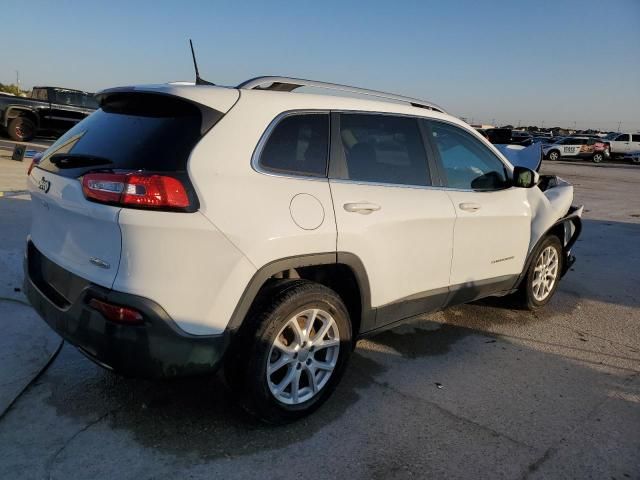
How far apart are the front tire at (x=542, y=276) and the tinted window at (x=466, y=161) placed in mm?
925

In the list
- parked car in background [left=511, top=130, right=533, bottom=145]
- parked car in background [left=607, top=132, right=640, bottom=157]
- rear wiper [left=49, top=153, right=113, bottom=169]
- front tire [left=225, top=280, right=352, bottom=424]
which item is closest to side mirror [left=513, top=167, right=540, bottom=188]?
front tire [left=225, top=280, right=352, bottom=424]

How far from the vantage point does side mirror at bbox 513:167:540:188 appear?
167 inches

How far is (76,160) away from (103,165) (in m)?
0.28

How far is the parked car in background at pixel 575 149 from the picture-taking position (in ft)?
110

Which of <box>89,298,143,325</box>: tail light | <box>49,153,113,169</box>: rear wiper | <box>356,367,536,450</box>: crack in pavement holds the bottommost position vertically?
<box>356,367,536,450</box>: crack in pavement

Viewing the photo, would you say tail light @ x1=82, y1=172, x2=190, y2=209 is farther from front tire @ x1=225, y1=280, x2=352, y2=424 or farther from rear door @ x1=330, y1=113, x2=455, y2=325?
A: rear door @ x1=330, y1=113, x2=455, y2=325

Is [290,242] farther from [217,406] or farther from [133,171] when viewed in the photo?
[217,406]

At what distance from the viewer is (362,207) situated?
299cm

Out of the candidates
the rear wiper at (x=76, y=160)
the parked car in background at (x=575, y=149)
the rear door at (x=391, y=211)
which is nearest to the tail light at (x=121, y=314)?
the rear wiper at (x=76, y=160)

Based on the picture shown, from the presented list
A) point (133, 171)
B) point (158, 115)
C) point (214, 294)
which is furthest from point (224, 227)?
point (158, 115)

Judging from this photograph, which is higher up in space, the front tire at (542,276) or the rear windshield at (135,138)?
the rear windshield at (135,138)

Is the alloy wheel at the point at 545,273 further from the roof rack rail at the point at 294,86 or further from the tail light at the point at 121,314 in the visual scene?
the tail light at the point at 121,314

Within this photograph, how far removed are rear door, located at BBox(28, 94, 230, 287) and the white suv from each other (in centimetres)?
1

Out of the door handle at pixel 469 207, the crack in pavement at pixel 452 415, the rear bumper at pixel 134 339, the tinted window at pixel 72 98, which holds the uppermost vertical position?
the tinted window at pixel 72 98
